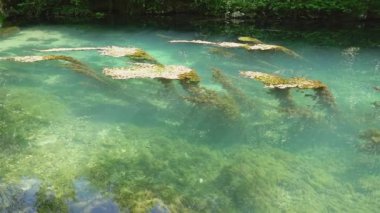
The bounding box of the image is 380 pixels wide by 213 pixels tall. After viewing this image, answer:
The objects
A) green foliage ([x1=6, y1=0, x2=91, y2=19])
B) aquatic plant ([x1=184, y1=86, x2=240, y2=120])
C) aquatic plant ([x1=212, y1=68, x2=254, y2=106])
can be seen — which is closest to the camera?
aquatic plant ([x1=184, y1=86, x2=240, y2=120])

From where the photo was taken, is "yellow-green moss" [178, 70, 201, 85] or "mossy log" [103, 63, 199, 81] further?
"yellow-green moss" [178, 70, 201, 85]

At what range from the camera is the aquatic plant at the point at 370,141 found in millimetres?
8242

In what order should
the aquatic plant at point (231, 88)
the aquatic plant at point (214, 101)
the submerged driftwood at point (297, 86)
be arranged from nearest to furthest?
the aquatic plant at point (214, 101) < the submerged driftwood at point (297, 86) < the aquatic plant at point (231, 88)

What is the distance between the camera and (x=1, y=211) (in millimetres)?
5797

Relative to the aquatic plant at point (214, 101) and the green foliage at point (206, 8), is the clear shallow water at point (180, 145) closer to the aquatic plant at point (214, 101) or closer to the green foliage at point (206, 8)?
the aquatic plant at point (214, 101)

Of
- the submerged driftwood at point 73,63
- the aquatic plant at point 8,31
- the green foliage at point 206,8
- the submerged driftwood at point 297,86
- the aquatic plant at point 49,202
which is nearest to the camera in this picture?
the aquatic plant at point 49,202

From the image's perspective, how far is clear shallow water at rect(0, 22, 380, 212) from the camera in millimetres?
6418

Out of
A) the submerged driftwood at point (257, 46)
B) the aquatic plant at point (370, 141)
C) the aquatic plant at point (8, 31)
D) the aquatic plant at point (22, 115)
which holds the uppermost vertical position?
the submerged driftwood at point (257, 46)

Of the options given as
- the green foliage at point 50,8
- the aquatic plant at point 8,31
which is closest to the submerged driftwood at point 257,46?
the aquatic plant at point 8,31

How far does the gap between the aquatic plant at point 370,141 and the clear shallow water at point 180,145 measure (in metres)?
0.02

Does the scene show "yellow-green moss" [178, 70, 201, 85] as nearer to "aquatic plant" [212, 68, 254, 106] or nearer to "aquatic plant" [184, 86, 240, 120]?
"aquatic plant" [184, 86, 240, 120]

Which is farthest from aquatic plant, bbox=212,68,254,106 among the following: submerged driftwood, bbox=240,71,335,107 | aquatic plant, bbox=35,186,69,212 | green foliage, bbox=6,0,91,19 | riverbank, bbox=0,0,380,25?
green foliage, bbox=6,0,91,19

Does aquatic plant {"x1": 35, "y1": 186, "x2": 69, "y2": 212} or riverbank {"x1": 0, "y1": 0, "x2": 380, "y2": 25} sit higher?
riverbank {"x1": 0, "y1": 0, "x2": 380, "y2": 25}

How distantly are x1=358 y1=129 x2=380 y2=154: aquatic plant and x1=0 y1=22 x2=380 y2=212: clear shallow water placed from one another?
2 centimetres
